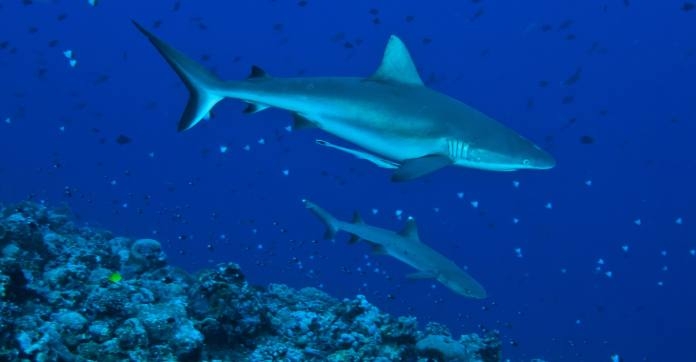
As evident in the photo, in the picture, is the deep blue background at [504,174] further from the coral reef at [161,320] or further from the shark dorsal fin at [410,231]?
the coral reef at [161,320]

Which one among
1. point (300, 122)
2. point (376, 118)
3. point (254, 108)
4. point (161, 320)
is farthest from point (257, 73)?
point (161, 320)

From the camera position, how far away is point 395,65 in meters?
6.80

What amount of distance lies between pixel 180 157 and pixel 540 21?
291 ft

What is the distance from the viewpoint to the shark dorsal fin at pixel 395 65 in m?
6.77

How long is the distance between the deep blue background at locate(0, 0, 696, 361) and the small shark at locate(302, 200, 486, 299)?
128 ft

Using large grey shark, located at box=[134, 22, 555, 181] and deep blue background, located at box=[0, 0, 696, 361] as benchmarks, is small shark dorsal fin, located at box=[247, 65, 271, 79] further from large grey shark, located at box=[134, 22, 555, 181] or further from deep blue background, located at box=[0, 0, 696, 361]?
deep blue background, located at box=[0, 0, 696, 361]

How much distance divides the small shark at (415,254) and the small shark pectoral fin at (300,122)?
14.8 ft

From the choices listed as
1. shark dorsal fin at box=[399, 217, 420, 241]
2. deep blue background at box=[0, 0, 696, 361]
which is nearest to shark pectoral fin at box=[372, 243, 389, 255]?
shark dorsal fin at box=[399, 217, 420, 241]

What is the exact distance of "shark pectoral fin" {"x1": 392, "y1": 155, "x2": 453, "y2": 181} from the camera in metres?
5.70

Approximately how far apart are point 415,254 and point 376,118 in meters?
5.13

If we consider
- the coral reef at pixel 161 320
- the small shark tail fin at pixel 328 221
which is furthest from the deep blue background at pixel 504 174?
the coral reef at pixel 161 320

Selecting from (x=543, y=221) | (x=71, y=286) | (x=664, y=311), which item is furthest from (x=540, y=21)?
(x=71, y=286)

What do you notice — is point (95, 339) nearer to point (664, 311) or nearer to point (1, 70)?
point (664, 311)

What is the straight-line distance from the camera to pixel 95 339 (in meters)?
4.64
